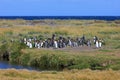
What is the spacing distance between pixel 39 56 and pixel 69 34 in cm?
2804

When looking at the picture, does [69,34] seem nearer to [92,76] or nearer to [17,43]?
[17,43]

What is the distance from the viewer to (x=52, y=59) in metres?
39.2

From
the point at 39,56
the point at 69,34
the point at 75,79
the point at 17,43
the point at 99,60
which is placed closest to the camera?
the point at 75,79

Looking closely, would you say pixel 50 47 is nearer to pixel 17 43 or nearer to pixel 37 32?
pixel 17 43

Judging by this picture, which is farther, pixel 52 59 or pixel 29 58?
pixel 29 58

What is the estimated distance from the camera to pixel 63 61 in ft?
125

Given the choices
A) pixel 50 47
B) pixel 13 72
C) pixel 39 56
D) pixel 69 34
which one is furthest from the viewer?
pixel 69 34

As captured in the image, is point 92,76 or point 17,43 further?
point 17,43

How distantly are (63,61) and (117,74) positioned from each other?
12.5 metres

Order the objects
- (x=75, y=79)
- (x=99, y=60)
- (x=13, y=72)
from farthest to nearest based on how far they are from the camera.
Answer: (x=99, y=60) < (x=13, y=72) < (x=75, y=79)

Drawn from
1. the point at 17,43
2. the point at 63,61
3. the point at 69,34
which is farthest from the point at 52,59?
the point at 69,34

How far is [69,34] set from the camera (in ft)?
225

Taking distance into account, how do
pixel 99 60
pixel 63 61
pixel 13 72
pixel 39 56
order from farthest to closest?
1. pixel 39 56
2. pixel 63 61
3. pixel 99 60
4. pixel 13 72

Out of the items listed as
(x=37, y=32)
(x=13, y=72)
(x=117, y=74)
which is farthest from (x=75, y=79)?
(x=37, y=32)
